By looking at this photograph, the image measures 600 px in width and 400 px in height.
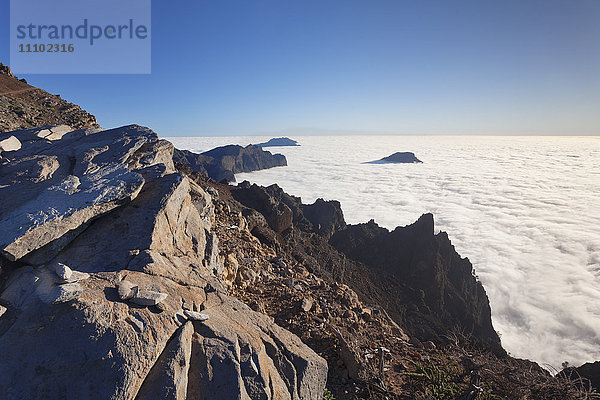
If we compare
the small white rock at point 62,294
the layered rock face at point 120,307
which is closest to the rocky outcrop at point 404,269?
the layered rock face at point 120,307

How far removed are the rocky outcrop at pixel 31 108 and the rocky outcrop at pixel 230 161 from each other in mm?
73861

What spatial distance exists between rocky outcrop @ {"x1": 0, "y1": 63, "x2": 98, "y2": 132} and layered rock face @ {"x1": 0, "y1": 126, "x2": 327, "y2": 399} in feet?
70.5

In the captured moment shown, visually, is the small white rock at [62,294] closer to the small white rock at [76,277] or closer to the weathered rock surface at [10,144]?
the small white rock at [76,277]

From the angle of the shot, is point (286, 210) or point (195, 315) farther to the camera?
point (286, 210)

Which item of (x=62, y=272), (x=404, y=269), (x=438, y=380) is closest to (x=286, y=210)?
(x=404, y=269)

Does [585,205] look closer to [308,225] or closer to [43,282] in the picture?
[308,225]

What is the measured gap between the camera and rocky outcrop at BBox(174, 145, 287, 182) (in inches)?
4590

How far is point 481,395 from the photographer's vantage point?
641 cm

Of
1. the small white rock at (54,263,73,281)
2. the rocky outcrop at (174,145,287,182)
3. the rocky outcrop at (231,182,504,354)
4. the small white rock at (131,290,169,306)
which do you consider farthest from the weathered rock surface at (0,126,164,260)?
the rocky outcrop at (174,145,287,182)

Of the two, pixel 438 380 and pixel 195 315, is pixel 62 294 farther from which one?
pixel 438 380

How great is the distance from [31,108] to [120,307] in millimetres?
34369

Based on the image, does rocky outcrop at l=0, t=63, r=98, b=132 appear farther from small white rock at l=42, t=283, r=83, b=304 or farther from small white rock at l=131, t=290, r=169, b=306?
small white rock at l=131, t=290, r=169, b=306

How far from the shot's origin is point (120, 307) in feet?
13.8

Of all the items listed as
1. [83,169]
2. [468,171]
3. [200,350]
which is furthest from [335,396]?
[468,171]
